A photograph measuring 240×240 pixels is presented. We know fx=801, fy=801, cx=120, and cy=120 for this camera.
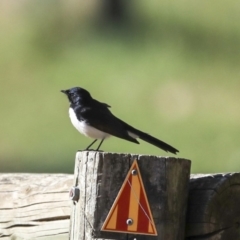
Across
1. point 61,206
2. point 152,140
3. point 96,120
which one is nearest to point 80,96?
point 96,120

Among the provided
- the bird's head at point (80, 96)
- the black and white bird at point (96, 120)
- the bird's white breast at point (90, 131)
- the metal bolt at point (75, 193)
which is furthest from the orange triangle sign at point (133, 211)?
the bird's head at point (80, 96)

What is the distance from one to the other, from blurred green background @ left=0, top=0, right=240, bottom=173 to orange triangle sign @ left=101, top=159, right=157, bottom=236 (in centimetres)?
699

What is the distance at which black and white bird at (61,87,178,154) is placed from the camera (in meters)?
4.78

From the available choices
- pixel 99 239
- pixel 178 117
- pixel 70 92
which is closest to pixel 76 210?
pixel 99 239

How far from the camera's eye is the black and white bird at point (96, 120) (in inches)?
188

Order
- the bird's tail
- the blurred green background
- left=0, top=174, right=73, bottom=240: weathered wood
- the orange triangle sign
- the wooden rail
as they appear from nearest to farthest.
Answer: the orange triangle sign < the wooden rail < left=0, top=174, right=73, bottom=240: weathered wood < the bird's tail < the blurred green background

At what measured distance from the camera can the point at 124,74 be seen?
14570mm

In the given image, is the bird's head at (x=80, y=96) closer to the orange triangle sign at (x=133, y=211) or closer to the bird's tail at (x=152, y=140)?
the bird's tail at (x=152, y=140)

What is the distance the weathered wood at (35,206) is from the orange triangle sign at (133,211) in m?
0.51

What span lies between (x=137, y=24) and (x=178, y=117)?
14.9ft

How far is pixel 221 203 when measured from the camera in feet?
10.4

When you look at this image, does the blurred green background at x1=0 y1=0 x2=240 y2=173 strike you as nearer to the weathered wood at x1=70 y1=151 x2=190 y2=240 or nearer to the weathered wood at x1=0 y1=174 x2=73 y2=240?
the weathered wood at x1=0 y1=174 x2=73 y2=240

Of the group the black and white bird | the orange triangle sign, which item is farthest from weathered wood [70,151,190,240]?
the black and white bird

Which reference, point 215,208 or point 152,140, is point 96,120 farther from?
point 215,208
